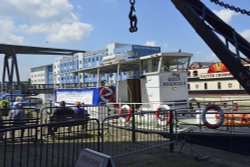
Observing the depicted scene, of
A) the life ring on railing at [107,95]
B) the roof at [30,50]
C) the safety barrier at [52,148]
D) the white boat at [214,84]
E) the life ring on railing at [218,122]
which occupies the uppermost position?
the roof at [30,50]

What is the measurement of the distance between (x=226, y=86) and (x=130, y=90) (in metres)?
14.8

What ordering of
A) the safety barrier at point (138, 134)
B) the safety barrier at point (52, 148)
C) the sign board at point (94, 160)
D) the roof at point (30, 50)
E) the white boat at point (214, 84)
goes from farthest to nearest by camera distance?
the roof at point (30, 50) → the white boat at point (214, 84) → the safety barrier at point (138, 134) → the safety barrier at point (52, 148) → the sign board at point (94, 160)

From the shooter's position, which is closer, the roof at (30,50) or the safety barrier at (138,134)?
the safety barrier at (138,134)

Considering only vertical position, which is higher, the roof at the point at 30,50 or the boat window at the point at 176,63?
the roof at the point at 30,50

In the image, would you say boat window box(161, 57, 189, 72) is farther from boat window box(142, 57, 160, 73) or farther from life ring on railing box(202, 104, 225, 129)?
life ring on railing box(202, 104, 225, 129)

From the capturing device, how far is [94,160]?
15.2 ft

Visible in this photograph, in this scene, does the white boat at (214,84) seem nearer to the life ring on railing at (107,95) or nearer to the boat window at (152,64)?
the life ring on railing at (107,95)

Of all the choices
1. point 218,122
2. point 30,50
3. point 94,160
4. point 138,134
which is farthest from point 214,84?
point 30,50

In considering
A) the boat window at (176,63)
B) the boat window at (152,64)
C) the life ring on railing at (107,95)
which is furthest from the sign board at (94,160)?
the life ring on railing at (107,95)

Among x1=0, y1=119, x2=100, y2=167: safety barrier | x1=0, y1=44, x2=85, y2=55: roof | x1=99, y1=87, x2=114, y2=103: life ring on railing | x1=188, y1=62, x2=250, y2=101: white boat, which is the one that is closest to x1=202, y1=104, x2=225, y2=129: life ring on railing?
x1=0, y1=119, x2=100, y2=167: safety barrier

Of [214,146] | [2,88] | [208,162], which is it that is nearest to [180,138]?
[214,146]

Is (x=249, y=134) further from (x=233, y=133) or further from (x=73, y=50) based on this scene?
(x=73, y=50)

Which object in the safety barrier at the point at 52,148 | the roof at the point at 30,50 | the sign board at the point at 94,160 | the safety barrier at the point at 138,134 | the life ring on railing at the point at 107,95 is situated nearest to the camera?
the sign board at the point at 94,160

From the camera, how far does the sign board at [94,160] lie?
443cm
